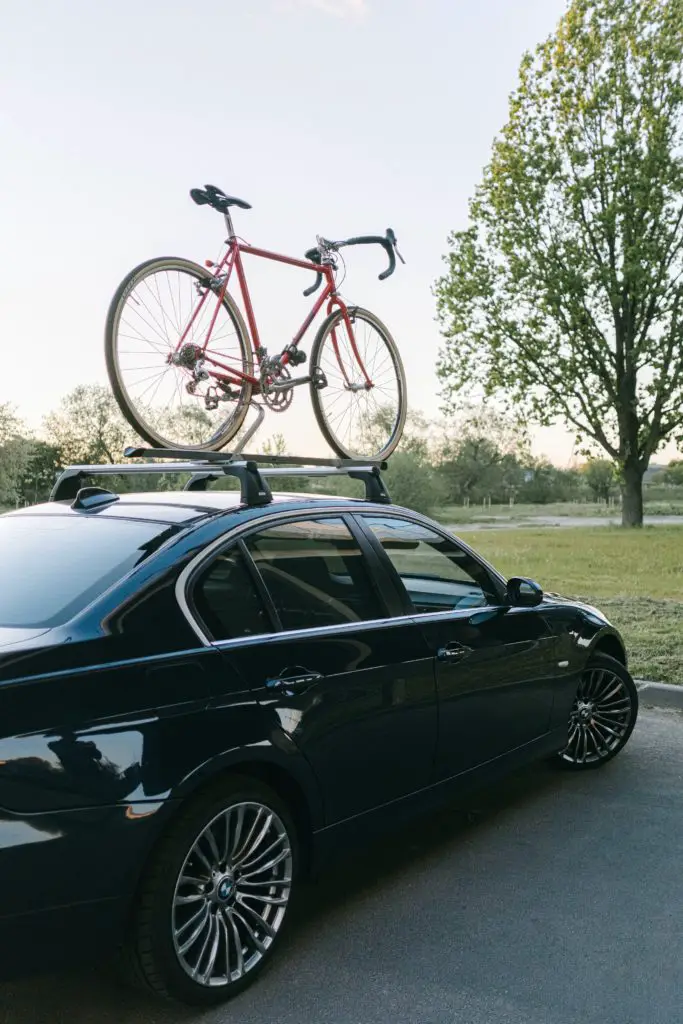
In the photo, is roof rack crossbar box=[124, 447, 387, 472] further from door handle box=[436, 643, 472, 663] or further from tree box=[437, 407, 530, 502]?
tree box=[437, 407, 530, 502]

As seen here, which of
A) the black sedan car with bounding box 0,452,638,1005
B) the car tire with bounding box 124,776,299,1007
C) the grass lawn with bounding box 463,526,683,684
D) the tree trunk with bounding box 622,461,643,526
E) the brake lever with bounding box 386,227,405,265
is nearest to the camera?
the black sedan car with bounding box 0,452,638,1005

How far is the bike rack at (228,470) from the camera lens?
11.9 ft

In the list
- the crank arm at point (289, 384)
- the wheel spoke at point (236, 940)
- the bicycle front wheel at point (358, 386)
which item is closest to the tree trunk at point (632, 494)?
the bicycle front wheel at point (358, 386)

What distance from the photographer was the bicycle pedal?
5207mm

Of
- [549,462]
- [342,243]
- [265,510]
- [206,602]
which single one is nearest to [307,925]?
[206,602]

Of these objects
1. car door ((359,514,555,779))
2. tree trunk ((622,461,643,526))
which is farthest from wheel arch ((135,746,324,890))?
tree trunk ((622,461,643,526))

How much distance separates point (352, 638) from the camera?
357cm

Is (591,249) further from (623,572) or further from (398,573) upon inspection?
(398,573)

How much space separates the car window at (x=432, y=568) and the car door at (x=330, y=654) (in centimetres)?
25

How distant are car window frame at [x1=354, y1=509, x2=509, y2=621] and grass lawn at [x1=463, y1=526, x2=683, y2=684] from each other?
3.67 meters

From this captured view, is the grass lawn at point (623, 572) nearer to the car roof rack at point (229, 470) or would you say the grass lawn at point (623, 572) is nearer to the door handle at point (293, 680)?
the car roof rack at point (229, 470)

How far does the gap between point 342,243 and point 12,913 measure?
4.25 metres

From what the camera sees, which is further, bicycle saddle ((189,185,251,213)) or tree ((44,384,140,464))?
tree ((44,384,140,464))

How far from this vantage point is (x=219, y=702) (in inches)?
116
